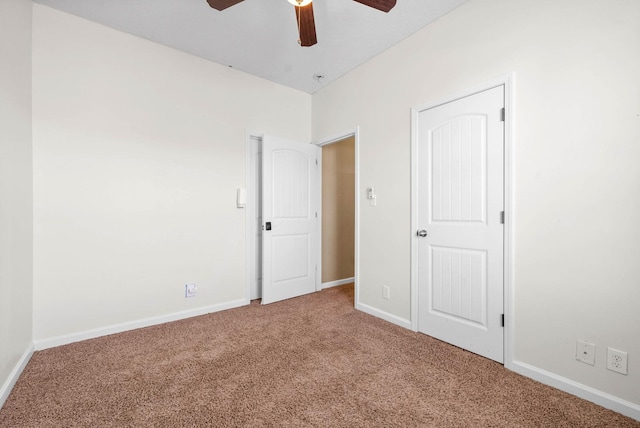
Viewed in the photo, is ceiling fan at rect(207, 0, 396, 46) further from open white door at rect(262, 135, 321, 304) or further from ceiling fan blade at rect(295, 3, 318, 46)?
open white door at rect(262, 135, 321, 304)

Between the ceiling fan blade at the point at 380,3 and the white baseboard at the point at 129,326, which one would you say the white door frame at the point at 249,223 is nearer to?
the white baseboard at the point at 129,326

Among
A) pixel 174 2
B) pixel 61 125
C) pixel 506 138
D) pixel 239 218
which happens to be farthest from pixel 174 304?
pixel 506 138

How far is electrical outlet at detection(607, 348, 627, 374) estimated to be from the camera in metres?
1.50

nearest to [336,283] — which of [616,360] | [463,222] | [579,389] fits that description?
[463,222]

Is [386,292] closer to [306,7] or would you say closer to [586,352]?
[586,352]

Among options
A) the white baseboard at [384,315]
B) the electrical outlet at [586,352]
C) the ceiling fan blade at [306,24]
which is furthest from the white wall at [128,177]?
the electrical outlet at [586,352]

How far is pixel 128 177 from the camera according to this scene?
2.59 meters

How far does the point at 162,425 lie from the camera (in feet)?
4.64

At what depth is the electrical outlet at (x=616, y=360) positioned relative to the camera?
1497mm

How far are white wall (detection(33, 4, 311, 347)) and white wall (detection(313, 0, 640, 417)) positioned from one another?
239 cm

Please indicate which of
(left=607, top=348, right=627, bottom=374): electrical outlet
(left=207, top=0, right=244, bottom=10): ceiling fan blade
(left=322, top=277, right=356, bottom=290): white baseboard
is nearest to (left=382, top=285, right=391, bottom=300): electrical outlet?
(left=322, top=277, right=356, bottom=290): white baseboard

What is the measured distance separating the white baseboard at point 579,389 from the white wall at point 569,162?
0.02 metres

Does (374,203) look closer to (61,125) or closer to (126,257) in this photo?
(126,257)

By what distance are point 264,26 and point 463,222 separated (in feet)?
7.83
